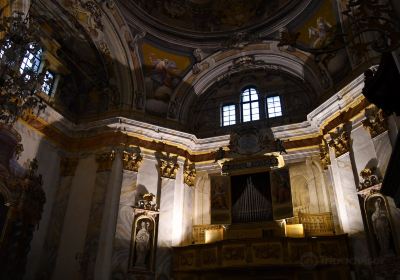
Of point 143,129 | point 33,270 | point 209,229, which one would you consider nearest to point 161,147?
point 143,129

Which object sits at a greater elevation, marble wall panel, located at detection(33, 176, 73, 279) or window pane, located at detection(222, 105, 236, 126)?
window pane, located at detection(222, 105, 236, 126)

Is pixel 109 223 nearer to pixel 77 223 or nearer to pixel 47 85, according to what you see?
pixel 77 223

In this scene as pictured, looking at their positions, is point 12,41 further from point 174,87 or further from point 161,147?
point 174,87

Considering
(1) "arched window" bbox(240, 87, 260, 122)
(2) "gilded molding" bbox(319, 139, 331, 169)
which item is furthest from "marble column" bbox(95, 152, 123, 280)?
(2) "gilded molding" bbox(319, 139, 331, 169)

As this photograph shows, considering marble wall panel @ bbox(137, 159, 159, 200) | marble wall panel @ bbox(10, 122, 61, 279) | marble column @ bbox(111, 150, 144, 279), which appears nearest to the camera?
marble column @ bbox(111, 150, 144, 279)

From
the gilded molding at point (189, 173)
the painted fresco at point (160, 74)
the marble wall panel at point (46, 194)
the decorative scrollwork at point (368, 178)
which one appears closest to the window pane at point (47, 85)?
the marble wall panel at point (46, 194)

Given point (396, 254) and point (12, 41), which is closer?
point (12, 41)

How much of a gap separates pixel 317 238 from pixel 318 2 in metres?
8.50

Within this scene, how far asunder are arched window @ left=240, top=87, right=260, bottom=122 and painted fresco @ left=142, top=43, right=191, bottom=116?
2788 mm

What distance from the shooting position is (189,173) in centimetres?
1411

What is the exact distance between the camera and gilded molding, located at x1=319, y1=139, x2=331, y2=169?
1253 centimetres

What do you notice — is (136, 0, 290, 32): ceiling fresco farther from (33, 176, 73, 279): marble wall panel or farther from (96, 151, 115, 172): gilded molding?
(33, 176, 73, 279): marble wall panel

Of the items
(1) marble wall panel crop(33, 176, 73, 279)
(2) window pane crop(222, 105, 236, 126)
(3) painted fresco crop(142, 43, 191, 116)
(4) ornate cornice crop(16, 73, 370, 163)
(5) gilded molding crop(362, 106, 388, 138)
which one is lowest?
(1) marble wall panel crop(33, 176, 73, 279)

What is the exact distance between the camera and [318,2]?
551 inches
